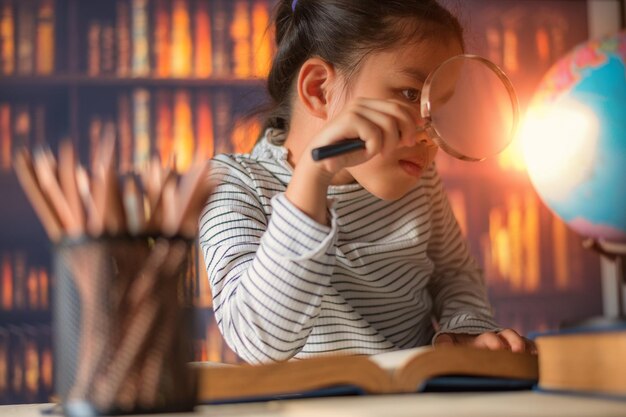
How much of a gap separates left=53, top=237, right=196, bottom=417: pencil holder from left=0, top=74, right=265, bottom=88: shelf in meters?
2.01

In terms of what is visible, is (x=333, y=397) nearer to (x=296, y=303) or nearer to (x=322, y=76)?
(x=296, y=303)

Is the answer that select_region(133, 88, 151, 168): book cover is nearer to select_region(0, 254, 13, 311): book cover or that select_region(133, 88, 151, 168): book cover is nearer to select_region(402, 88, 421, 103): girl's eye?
select_region(0, 254, 13, 311): book cover

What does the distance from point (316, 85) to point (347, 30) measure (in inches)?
3.7

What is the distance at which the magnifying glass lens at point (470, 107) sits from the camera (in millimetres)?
993

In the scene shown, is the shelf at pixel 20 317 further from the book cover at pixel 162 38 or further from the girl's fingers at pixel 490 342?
the girl's fingers at pixel 490 342

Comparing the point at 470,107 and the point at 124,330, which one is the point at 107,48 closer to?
the point at 470,107

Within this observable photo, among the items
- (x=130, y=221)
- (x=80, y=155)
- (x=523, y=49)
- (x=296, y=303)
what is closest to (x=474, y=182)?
(x=523, y=49)

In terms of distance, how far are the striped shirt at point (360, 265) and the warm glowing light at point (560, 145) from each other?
6.9 inches

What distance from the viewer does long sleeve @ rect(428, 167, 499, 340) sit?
1.27 meters

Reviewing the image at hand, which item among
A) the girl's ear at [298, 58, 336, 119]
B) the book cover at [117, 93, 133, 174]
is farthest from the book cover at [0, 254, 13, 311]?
the girl's ear at [298, 58, 336, 119]

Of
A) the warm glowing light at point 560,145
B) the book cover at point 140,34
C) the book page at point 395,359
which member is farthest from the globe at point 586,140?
the book cover at point 140,34

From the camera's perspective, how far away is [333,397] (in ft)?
2.24

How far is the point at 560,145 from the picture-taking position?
4.50ft

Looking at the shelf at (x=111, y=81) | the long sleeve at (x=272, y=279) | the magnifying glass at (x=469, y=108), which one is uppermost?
the shelf at (x=111, y=81)
